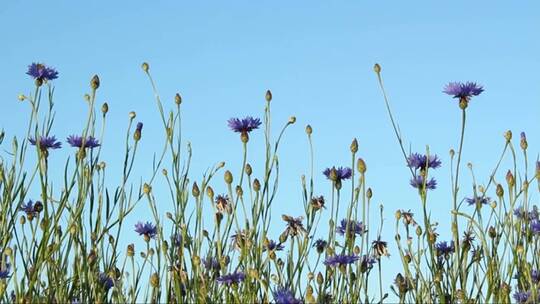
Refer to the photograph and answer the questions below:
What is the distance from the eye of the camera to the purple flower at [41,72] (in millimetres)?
4281

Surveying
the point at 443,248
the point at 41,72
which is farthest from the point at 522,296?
the point at 41,72

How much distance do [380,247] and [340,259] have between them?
684 millimetres

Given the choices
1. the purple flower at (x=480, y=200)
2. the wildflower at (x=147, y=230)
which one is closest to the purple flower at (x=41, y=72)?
the wildflower at (x=147, y=230)

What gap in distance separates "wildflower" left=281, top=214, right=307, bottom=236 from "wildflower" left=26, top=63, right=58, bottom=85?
4.28ft

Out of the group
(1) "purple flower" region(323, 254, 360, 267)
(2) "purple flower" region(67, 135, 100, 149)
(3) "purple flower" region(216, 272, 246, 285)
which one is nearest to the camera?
(3) "purple flower" region(216, 272, 246, 285)

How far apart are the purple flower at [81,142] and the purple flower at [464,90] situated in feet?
5.29

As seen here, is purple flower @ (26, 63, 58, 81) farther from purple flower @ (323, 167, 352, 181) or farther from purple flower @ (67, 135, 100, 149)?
purple flower @ (323, 167, 352, 181)

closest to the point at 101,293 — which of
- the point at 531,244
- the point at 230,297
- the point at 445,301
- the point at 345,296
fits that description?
the point at 230,297

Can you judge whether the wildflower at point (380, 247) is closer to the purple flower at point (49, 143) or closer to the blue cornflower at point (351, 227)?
the blue cornflower at point (351, 227)

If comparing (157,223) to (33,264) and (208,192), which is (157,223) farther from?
(33,264)

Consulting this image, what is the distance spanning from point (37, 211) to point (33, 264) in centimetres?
45

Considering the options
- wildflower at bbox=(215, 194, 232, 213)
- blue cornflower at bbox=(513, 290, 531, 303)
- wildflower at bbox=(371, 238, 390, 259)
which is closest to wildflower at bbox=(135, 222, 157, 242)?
wildflower at bbox=(215, 194, 232, 213)

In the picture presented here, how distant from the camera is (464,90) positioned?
4004 mm

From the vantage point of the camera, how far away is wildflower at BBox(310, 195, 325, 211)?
4.14m
